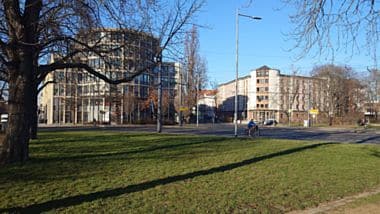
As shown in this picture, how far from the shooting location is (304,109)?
102500 millimetres

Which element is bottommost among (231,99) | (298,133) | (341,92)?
(298,133)

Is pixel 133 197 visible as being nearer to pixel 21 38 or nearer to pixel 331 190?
pixel 331 190

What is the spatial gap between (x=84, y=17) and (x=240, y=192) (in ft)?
21.7

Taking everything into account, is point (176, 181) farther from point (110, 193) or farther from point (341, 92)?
point (341, 92)

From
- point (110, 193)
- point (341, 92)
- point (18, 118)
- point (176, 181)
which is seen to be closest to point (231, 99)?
point (341, 92)

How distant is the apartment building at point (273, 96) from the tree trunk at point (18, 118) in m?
73.7

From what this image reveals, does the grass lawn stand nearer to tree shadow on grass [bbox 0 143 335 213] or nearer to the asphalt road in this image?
tree shadow on grass [bbox 0 143 335 213]

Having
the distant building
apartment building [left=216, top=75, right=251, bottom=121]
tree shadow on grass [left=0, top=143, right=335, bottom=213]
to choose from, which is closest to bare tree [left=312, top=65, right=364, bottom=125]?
the distant building

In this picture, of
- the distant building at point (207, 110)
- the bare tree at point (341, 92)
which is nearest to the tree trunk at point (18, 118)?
the bare tree at point (341, 92)

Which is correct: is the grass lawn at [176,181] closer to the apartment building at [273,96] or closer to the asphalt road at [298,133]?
Result: the asphalt road at [298,133]

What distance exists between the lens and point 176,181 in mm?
9250

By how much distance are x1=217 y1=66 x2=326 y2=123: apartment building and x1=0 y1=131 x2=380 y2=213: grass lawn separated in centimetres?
7034

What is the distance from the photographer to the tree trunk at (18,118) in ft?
37.1

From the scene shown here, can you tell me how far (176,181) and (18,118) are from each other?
5.31m
